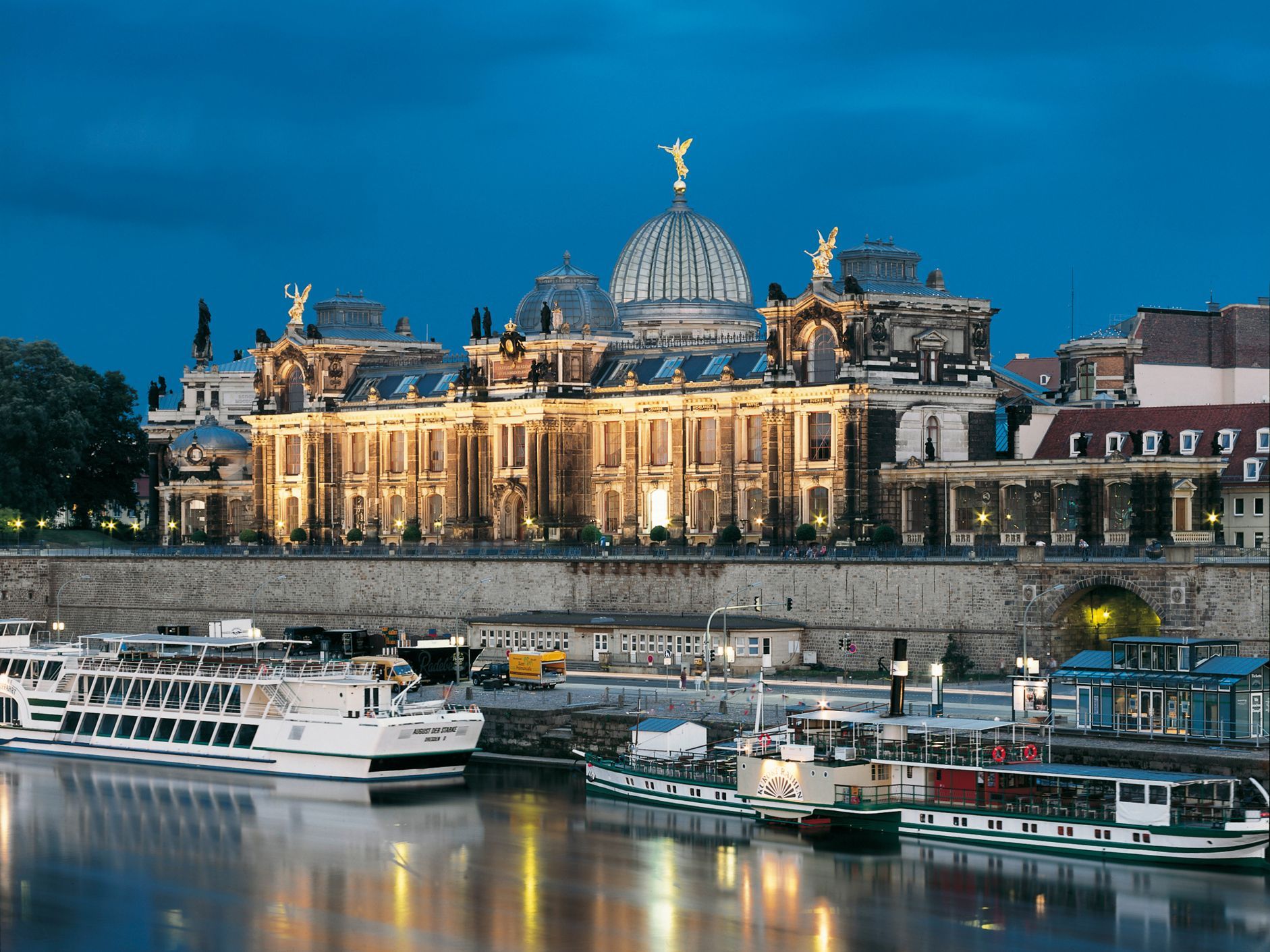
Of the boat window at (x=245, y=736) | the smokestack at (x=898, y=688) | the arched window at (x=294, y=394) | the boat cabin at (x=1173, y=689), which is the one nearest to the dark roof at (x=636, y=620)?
the boat window at (x=245, y=736)

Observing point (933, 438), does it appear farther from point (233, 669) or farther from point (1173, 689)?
point (1173, 689)

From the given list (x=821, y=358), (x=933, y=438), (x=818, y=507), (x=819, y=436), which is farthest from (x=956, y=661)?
(x=821, y=358)

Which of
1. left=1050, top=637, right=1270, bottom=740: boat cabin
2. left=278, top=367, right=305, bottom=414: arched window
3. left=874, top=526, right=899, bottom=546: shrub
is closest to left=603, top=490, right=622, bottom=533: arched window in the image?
left=874, top=526, right=899, bottom=546: shrub

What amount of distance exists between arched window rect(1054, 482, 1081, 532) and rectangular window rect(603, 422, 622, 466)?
3220 cm

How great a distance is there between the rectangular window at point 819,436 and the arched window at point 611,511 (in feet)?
55.5

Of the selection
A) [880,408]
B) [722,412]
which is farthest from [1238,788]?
[722,412]

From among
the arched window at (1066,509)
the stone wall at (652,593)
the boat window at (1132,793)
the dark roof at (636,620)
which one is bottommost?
the boat window at (1132,793)

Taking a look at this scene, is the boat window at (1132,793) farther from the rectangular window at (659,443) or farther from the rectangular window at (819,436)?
the rectangular window at (659,443)

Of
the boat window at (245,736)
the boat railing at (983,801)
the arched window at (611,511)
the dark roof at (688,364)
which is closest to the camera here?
the boat railing at (983,801)

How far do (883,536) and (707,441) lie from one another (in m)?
17.7

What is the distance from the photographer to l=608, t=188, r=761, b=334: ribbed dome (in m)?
157

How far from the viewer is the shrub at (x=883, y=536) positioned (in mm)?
116938

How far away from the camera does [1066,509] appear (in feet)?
370

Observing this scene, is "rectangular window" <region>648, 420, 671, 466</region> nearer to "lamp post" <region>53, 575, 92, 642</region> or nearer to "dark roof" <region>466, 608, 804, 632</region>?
"dark roof" <region>466, 608, 804, 632</region>
